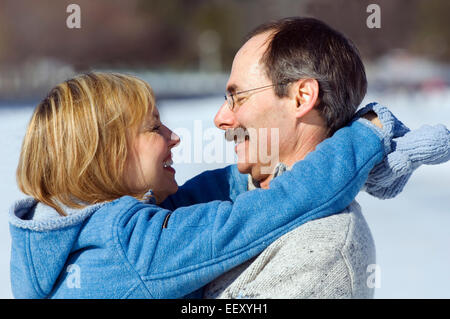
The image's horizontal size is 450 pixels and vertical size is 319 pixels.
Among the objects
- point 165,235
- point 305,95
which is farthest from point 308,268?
point 305,95

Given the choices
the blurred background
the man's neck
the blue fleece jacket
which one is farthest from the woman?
the blurred background

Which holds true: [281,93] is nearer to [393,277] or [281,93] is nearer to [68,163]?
[68,163]

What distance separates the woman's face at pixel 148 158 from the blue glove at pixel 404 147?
14.7 inches

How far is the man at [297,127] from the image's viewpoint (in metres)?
0.92

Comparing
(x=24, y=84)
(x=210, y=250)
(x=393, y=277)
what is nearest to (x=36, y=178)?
(x=210, y=250)

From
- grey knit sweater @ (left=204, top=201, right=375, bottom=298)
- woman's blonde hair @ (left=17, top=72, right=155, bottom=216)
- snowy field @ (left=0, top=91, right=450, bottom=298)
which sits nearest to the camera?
grey knit sweater @ (left=204, top=201, right=375, bottom=298)

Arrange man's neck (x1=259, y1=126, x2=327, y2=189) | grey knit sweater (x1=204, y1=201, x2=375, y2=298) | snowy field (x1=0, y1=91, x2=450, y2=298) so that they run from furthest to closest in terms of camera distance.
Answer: snowy field (x1=0, y1=91, x2=450, y2=298), man's neck (x1=259, y1=126, x2=327, y2=189), grey knit sweater (x1=204, y1=201, x2=375, y2=298)

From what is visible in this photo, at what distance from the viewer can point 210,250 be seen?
0.92 metres

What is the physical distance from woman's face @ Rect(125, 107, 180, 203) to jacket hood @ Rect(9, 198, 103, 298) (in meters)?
0.14

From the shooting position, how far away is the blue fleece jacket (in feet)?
3.00

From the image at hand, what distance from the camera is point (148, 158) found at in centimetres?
111

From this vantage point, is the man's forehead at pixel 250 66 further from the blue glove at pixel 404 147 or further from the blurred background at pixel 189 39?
the blurred background at pixel 189 39

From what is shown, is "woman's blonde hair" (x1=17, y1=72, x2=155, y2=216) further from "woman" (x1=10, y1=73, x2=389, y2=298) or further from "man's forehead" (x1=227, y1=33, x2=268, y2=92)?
"man's forehead" (x1=227, y1=33, x2=268, y2=92)

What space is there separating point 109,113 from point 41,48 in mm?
16754
